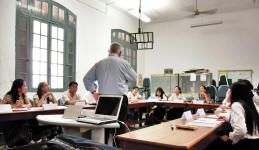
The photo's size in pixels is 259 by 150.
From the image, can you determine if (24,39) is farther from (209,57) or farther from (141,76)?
(209,57)

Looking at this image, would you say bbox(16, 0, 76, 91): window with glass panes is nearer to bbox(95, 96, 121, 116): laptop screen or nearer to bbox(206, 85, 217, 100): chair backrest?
bbox(95, 96, 121, 116): laptop screen

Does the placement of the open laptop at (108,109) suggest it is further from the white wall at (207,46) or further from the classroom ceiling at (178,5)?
the white wall at (207,46)

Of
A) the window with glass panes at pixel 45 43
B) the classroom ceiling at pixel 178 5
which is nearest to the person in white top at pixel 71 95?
the window with glass panes at pixel 45 43

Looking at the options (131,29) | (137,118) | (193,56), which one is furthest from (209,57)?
(137,118)

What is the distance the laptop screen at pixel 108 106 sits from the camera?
1972 mm

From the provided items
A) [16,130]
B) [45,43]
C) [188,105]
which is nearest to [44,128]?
[16,130]

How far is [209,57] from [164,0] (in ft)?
8.98

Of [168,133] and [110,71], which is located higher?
[110,71]

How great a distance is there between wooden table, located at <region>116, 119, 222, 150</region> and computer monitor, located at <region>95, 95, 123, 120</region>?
0.34 meters

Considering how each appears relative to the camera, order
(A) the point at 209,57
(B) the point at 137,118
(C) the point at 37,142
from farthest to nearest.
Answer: (A) the point at 209,57 < (B) the point at 137,118 < (C) the point at 37,142

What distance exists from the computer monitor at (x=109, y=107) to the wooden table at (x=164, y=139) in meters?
0.34

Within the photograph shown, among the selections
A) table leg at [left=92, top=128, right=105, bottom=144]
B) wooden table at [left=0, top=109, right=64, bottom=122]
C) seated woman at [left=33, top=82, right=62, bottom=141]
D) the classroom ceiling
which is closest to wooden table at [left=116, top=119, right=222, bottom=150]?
table leg at [left=92, top=128, right=105, bottom=144]

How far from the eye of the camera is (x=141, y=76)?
30.1 feet

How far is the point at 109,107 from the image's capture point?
2023mm
